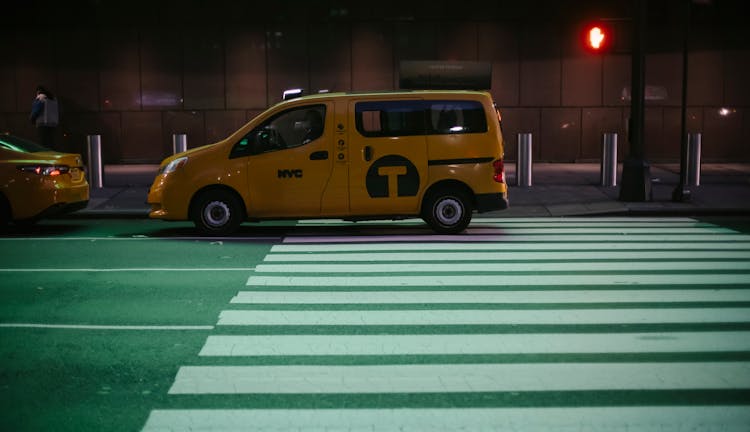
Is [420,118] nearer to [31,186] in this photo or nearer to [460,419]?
[31,186]

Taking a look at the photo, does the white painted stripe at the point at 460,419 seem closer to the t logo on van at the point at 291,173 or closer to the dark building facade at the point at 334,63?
the t logo on van at the point at 291,173

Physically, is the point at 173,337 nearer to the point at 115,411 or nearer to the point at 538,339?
the point at 115,411

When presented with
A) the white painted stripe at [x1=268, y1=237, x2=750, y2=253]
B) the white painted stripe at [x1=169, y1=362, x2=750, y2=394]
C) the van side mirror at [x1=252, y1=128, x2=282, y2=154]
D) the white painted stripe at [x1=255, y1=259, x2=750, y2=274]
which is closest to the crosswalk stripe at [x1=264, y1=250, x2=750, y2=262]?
the white painted stripe at [x1=268, y1=237, x2=750, y2=253]

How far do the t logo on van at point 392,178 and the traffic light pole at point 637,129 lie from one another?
5.31m

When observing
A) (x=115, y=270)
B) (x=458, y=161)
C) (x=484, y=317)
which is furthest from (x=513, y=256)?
(x=115, y=270)

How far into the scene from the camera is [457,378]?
6.30 metres

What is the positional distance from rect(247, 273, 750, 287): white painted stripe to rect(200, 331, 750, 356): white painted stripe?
7.19ft

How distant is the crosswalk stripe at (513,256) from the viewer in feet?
37.1

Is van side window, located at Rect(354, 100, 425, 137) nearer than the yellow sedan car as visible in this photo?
Yes

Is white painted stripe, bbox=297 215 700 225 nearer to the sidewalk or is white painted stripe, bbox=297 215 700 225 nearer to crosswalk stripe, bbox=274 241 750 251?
the sidewalk

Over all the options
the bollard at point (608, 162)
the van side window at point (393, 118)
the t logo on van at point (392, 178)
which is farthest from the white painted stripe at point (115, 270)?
the bollard at point (608, 162)

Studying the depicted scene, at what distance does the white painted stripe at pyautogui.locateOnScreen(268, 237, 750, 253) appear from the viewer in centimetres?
1208

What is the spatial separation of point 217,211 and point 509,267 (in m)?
4.65

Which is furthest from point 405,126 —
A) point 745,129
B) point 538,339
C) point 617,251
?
point 745,129
